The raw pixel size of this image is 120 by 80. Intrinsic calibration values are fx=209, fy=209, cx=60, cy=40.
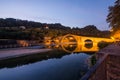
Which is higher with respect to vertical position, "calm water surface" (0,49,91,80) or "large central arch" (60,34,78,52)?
"large central arch" (60,34,78,52)

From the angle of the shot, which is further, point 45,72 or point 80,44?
point 80,44

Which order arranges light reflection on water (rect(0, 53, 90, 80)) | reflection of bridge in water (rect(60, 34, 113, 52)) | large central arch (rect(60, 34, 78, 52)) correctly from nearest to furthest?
1. light reflection on water (rect(0, 53, 90, 80))
2. reflection of bridge in water (rect(60, 34, 113, 52))
3. large central arch (rect(60, 34, 78, 52))

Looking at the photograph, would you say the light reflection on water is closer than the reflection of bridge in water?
Yes

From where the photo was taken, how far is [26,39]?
87.9 meters

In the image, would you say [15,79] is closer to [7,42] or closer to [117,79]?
[117,79]

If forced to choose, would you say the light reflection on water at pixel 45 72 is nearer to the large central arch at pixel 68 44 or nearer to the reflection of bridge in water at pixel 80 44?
the reflection of bridge in water at pixel 80 44

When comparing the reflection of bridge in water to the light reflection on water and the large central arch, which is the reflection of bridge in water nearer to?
the large central arch

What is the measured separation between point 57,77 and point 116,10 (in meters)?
13.5

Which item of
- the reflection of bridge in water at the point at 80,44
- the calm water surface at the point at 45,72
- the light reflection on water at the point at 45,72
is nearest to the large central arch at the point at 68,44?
the reflection of bridge in water at the point at 80,44

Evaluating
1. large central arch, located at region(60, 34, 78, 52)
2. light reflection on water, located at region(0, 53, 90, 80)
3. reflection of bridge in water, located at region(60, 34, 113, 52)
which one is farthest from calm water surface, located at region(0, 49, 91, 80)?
large central arch, located at region(60, 34, 78, 52)

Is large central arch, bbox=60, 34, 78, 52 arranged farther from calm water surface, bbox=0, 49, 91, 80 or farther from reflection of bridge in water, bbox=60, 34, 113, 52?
calm water surface, bbox=0, 49, 91, 80

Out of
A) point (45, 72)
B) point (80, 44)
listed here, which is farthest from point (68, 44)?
point (45, 72)

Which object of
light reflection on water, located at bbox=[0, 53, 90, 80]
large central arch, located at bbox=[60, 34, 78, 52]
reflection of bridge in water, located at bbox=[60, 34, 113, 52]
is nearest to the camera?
light reflection on water, located at bbox=[0, 53, 90, 80]

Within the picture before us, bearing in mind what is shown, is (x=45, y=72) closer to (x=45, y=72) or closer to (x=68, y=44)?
(x=45, y=72)
